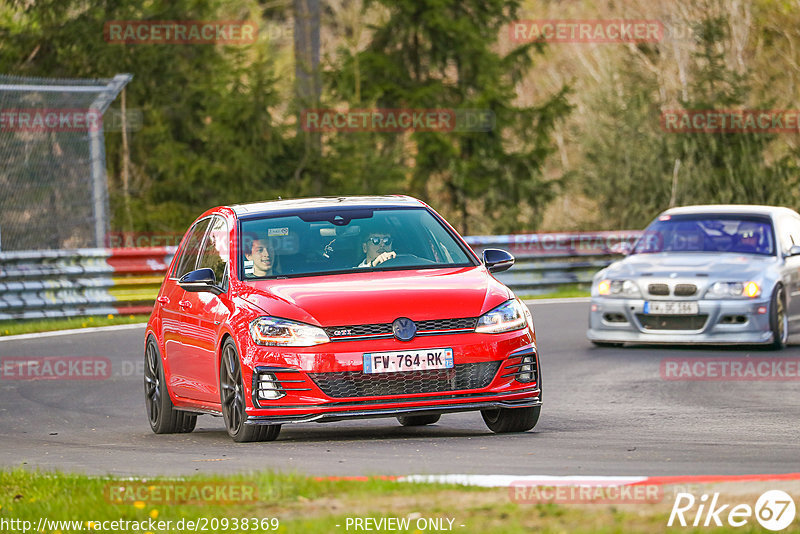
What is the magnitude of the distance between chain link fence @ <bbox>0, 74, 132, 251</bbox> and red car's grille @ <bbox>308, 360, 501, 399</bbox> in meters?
11.3

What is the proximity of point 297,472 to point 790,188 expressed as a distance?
25.4 meters

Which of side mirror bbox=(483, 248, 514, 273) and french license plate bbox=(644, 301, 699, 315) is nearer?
side mirror bbox=(483, 248, 514, 273)

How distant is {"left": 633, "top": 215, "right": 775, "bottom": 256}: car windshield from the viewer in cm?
1675

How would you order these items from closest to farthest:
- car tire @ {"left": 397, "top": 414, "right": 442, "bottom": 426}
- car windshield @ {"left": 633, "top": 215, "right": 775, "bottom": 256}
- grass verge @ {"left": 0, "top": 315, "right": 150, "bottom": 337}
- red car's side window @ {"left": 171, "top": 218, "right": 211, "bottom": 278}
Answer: car tire @ {"left": 397, "top": 414, "right": 442, "bottom": 426} < red car's side window @ {"left": 171, "top": 218, "right": 211, "bottom": 278} < car windshield @ {"left": 633, "top": 215, "right": 775, "bottom": 256} < grass verge @ {"left": 0, "top": 315, "right": 150, "bottom": 337}

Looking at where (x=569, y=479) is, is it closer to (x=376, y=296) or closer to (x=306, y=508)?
(x=306, y=508)

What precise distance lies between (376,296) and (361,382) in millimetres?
545

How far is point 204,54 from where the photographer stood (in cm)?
3366

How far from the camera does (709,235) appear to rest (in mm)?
17062

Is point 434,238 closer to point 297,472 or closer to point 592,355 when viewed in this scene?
point 297,472

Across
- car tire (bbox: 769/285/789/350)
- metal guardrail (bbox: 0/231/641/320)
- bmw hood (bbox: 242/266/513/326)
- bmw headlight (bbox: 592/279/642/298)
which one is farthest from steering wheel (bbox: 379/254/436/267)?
metal guardrail (bbox: 0/231/641/320)

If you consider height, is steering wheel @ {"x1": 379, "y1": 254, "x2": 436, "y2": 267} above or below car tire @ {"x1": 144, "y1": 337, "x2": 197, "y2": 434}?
above

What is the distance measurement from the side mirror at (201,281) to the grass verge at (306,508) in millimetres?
2769

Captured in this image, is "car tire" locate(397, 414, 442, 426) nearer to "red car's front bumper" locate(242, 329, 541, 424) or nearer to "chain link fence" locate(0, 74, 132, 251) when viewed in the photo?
"red car's front bumper" locate(242, 329, 541, 424)

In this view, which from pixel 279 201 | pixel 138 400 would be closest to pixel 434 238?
pixel 279 201
